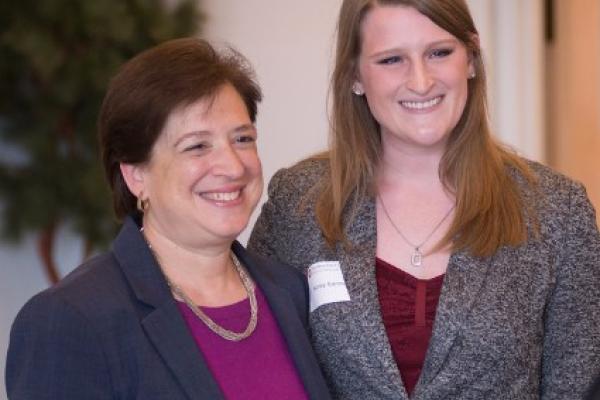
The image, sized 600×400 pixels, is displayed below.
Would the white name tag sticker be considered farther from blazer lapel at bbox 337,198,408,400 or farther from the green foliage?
the green foliage

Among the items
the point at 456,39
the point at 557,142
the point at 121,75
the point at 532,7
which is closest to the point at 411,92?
the point at 456,39

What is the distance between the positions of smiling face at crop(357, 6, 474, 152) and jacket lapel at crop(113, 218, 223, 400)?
57 cm

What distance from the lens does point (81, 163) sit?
3.30 meters

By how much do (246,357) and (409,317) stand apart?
1.16 feet

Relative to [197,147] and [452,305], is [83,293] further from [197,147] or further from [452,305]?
[452,305]

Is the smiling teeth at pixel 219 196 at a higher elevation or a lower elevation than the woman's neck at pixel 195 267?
higher

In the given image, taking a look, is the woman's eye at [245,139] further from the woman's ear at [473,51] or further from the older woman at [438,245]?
the woman's ear at [473,51]

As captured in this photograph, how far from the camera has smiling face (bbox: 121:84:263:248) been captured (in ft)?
5.57

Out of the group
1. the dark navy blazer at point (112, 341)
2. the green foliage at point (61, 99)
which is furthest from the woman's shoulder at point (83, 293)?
the green foliage at point (61, 99)

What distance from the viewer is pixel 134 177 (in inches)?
69.0

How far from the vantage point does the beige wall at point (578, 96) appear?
14.4 feet

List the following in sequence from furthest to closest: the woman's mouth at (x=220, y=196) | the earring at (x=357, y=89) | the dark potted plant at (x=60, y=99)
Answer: the dark potted plant at (x=60, y=99) → the earring at (x=357, y=89) → the woman's mouth at (x=220, y=196)

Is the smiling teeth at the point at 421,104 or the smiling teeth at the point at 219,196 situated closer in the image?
the smiling teeth at the point at 219,196

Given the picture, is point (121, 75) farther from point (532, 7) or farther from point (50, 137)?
point (532, 7)
